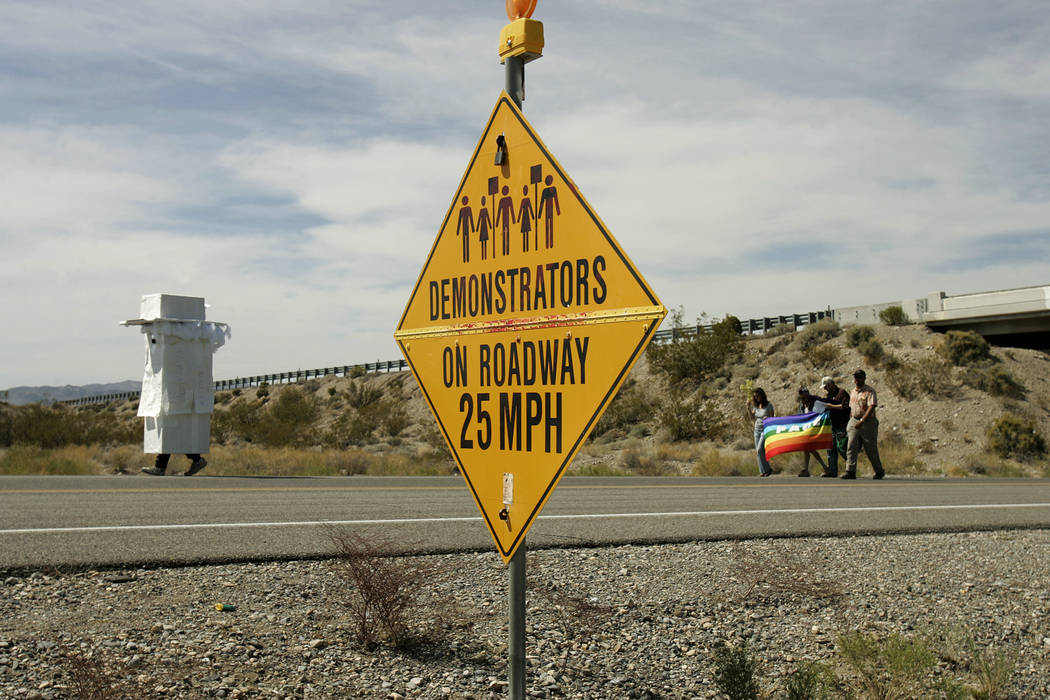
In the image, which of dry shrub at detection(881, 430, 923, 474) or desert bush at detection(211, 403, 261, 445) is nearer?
dry shrub at detection(881, 430, 923, 474)

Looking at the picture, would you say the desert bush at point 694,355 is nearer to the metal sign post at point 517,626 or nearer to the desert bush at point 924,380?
the desert bush at point 924,380

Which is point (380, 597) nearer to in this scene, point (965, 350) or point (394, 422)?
point (394, 422)

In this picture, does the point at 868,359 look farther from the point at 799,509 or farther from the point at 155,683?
the point at 155,683

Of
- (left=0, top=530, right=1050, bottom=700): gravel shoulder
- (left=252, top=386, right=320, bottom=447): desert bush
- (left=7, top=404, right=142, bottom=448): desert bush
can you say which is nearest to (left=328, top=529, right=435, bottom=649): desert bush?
(left=0, top=530, right=1050, bottom=700): gravel shoulder

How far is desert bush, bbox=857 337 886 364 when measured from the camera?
1705 inches

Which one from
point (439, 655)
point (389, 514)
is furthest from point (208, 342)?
point (439, 655)

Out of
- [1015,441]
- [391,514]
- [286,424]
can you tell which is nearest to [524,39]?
[391,514]

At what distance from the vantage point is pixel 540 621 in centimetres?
609

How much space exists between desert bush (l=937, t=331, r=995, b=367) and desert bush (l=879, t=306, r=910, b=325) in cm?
600

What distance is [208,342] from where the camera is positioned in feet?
49.3

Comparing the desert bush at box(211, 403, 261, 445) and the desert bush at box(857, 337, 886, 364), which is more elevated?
the desert bush at box(857, 337, 886, 364)

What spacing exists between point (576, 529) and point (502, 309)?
5945 millimetres

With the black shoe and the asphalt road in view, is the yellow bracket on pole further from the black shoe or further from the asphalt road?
the black shoe

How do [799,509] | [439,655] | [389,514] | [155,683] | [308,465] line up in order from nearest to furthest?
[155,683] → [439,655] → [389,514] → [799,509] → [308,465]
